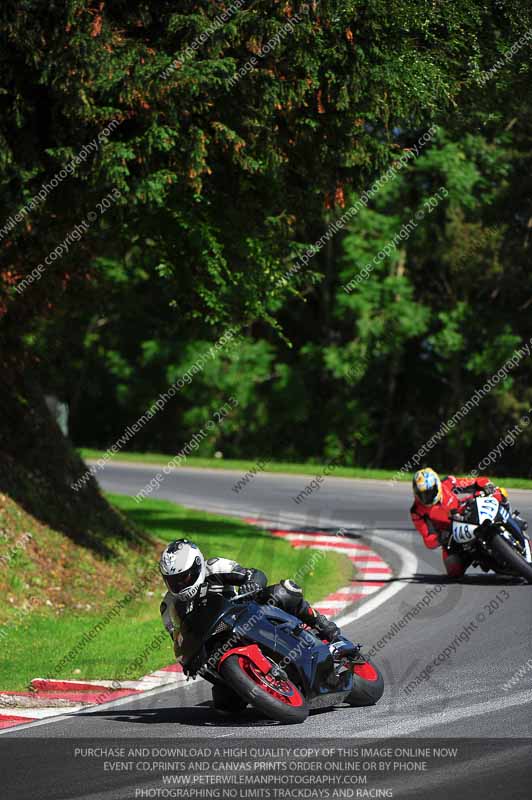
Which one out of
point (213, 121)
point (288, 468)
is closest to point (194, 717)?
point (213, 121)

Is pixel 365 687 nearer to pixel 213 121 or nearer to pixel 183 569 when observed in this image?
pixel 183 569

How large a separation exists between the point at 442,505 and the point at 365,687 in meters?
6.40

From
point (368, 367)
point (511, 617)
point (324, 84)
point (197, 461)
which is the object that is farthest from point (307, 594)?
point (368, 367)

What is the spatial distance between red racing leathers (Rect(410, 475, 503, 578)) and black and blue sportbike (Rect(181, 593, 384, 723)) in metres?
6.15

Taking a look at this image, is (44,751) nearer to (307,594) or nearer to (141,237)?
(307,594)

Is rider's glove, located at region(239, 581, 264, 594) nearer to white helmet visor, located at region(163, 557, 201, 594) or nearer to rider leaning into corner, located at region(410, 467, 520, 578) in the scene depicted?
white helmet visor, located at region(163, 557, 201, 594)

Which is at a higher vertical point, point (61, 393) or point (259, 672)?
point (259, 672)

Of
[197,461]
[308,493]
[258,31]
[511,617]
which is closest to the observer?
[511,617]

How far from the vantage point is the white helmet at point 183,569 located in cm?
795

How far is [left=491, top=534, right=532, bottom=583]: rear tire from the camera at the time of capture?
13516 mm

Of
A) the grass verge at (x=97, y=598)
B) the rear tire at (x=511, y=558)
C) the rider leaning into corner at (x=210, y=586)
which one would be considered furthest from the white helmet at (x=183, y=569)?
the rear tire at (x=511, y=558)

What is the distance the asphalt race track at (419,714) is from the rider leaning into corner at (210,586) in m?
0.62

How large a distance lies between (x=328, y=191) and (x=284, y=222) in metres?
0.89

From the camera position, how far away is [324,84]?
1422 cm
